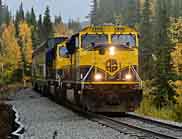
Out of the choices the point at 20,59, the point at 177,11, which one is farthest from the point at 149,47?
the point at 177,11

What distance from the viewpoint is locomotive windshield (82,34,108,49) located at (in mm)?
19094

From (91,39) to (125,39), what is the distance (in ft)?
4.25

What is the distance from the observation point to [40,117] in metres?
19.1

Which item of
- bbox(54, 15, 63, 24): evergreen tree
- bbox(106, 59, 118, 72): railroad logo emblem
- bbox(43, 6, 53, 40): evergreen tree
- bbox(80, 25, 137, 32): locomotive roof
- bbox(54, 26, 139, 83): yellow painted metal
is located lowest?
bbox(106, 59, 118, 72): railroad logo emblem

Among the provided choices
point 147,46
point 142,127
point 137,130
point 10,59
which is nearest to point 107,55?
point 142,127

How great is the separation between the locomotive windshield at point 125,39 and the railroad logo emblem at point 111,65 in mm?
850

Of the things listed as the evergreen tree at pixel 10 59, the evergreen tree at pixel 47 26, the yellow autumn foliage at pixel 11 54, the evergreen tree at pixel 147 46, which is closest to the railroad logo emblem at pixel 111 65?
the evergreen tree at pixel 147 46

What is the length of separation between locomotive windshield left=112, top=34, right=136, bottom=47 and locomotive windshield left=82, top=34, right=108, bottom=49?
36 centimetres

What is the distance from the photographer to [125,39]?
19312mm

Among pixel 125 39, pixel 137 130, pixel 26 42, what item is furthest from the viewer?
pixel 26 42

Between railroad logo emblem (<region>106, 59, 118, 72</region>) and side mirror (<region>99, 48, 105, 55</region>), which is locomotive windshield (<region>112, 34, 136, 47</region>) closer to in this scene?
side mirror (<region>99, 48, 105, 55</region>)

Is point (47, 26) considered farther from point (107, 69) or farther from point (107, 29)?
point (107, 69)

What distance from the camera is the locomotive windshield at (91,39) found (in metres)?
19.1

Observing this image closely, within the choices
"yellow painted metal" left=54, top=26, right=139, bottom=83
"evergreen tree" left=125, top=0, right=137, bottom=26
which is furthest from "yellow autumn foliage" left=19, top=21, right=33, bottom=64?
"yellow painted metal" left=54, top=26, right=139, bottom=83
